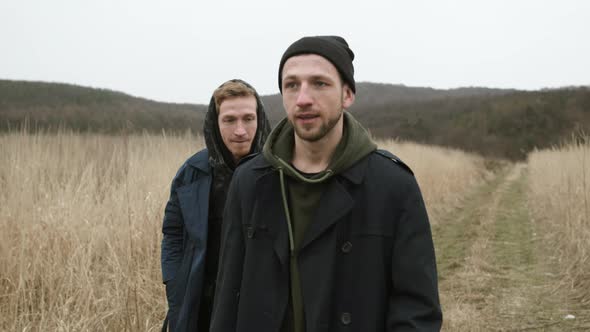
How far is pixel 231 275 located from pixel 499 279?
4.72 m

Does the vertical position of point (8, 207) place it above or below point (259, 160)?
below

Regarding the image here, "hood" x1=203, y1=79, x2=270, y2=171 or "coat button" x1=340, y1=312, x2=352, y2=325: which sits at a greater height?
"hood" x1=203, y1=79, x2=270, y2=171

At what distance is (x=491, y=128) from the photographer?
47.6 meters

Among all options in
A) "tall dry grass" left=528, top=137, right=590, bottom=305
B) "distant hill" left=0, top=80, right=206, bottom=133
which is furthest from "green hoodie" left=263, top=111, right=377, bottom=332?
"distant hill" left=0, top=80, right=206, bottom=133

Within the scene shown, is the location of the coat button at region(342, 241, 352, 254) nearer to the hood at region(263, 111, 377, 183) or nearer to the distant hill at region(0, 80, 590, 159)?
the hood at region(263, 111, 377, 183)

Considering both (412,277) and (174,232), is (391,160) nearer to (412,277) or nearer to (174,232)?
(412,277)

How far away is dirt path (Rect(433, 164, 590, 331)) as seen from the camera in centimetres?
418

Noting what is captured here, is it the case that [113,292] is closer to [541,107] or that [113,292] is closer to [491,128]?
[491,128]

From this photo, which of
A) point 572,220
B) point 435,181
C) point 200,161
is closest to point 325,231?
point 200,161

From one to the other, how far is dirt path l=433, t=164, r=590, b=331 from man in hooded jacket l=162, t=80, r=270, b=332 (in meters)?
2.64

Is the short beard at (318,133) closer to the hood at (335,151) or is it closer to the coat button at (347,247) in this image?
the hood at (335,151)

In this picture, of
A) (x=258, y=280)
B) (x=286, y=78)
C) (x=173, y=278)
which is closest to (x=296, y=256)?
(x=258, y=280)

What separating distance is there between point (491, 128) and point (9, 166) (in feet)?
159

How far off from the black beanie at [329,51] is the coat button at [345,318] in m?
0.75
